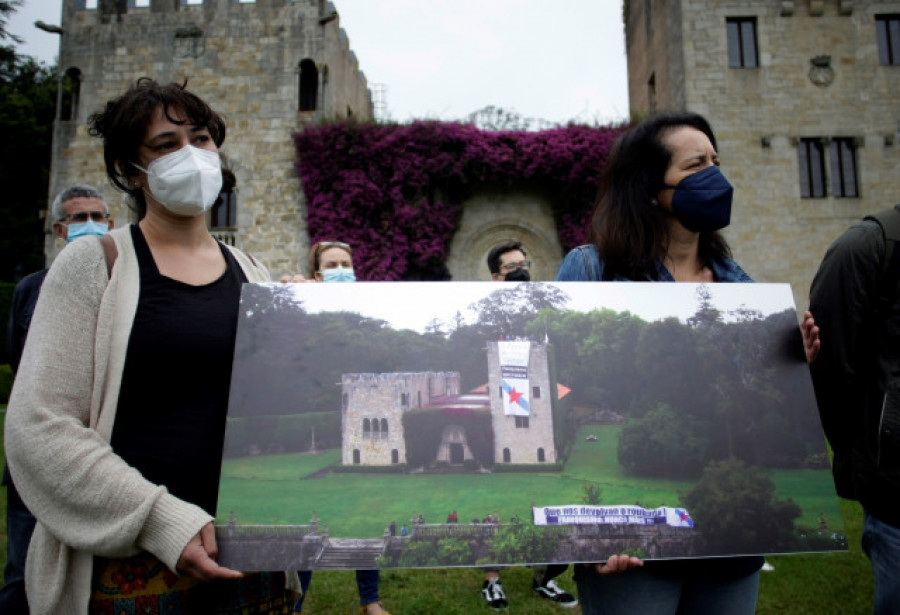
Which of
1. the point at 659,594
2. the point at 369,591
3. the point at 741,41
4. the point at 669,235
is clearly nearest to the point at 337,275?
the point at 369,591

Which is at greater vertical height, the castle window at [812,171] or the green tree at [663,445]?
the castle window at [812,171]

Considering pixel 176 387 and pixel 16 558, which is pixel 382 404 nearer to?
pixel 176 387

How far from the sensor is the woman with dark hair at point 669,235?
1.82m

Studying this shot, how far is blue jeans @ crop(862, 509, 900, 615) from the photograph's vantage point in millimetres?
1947

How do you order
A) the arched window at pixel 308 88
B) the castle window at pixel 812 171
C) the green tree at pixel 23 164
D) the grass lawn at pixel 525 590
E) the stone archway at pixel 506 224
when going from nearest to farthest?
the grass lawn at pixel 525 590
the castle window at pixel 812 171
the arched window at pixel 308 88
the stone archway at pixel 506 224
the green tree at pixel 23 164

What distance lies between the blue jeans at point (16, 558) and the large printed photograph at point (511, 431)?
182 centimetres

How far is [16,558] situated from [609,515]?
2863mm

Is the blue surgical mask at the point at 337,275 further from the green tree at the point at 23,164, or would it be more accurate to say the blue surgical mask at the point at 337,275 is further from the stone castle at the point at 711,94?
the green tree at the point at 23,164

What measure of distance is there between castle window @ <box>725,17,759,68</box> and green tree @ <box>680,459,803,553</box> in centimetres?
1760

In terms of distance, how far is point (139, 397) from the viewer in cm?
166

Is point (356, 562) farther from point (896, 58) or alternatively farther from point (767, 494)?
point (896, 58)

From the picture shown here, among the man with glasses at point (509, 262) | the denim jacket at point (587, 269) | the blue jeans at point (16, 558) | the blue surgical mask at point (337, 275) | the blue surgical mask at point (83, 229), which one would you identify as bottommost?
the blue jeans at point (16, 558)

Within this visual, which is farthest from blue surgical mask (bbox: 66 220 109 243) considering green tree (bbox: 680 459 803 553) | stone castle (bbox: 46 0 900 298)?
stone castle (bbox: 46 0 900 298)

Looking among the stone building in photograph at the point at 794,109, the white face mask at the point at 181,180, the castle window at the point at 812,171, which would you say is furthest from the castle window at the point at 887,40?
the white face mask at the point at 181,180
